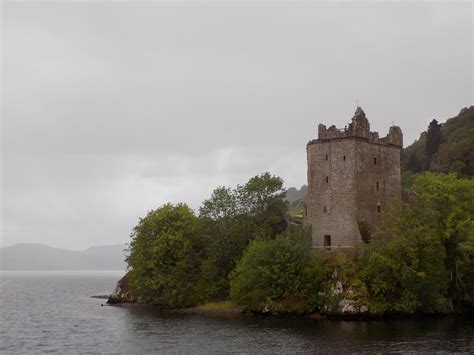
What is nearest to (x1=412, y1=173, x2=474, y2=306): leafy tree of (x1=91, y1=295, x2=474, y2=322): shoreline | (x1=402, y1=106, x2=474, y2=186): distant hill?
(x1=91, y1=295, x2=474, y2=322): shoreline

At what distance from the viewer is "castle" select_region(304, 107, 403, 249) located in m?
67.0

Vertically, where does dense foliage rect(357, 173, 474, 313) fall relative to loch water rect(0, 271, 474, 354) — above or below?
above

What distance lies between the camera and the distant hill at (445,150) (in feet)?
346

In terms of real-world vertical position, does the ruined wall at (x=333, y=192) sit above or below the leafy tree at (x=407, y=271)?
above

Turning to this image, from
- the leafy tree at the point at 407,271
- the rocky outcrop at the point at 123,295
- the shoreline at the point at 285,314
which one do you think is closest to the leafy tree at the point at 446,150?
the leafy tree at the point at 407,271

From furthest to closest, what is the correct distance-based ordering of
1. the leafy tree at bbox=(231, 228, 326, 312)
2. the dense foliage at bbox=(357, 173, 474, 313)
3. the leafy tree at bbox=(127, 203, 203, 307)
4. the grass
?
1. the leafy tree at bbox=(127, 203, 203, 307)
2. the grass
3. the leafy tree at bbox=(231, 228, 326, 312)
4. the dense foliage at bbox=(357, 173, 474, 313)

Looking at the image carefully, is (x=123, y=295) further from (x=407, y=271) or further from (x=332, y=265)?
(x=407, y=271)

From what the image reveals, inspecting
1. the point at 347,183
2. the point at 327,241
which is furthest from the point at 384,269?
the point at 347,183

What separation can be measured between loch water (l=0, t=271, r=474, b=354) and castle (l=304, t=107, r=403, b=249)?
564 inches

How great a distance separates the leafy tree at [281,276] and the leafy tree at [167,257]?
359 inches

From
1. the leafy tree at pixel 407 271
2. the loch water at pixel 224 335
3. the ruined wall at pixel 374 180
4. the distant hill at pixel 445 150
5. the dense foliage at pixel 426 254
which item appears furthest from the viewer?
the distant hill at pixel 445 150

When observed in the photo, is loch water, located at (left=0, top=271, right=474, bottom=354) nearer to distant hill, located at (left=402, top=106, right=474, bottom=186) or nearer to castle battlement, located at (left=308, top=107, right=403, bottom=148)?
castle battlement, located at (left=308, top=107, right=403, bottom=148)

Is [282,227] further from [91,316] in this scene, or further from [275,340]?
[275,340]

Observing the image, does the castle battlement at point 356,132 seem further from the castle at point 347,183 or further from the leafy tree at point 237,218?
the leafy tree at point 237,218
